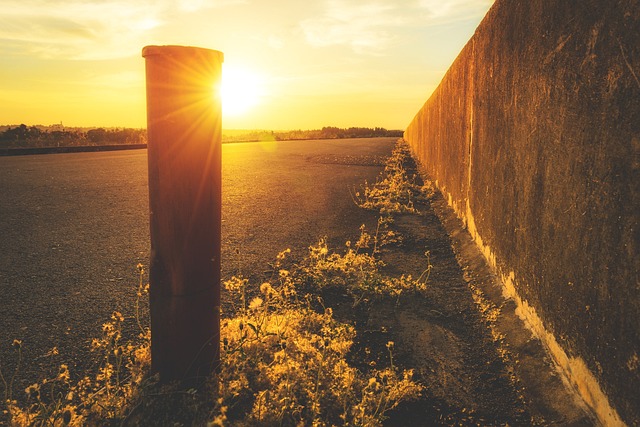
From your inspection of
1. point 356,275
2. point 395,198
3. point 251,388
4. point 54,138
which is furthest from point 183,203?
point 54,138

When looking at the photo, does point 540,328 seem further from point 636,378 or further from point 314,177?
point 314,177

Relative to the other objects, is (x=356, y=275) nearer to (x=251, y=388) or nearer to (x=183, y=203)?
(x=251, y=388)

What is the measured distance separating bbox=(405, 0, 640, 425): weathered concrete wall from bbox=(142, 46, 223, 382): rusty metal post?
1370mm

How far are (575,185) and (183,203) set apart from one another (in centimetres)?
147

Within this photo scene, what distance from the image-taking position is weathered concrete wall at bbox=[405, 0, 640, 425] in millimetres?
1343

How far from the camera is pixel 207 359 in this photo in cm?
190

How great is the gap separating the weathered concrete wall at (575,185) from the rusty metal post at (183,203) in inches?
53.9

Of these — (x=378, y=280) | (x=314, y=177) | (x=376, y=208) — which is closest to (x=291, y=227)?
(x=376, y=208)

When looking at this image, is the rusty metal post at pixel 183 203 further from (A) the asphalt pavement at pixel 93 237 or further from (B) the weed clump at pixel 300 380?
(A) the asphalt pavement at pixel 93 237

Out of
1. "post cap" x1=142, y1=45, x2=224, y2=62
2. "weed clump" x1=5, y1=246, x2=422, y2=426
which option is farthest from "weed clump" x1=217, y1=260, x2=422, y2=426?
"post cap" x1=142, y1=45, x2=224, y2=62

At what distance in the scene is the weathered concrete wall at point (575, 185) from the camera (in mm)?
1343

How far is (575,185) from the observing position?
1696 millimetres

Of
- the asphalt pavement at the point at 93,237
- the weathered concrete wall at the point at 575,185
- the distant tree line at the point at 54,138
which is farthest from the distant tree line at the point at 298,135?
the weathered concrete wall at the point at 575,185

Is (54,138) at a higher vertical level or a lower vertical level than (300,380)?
higher
